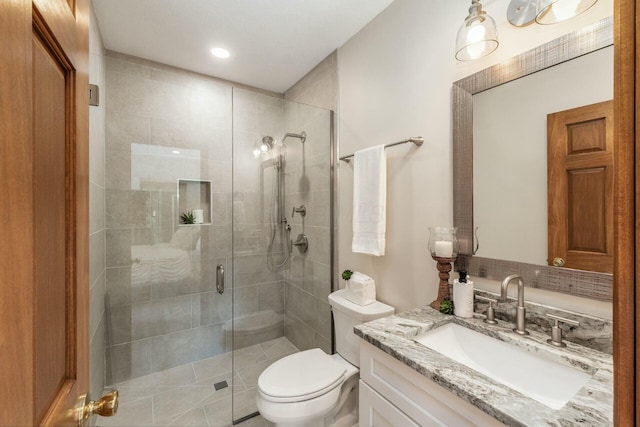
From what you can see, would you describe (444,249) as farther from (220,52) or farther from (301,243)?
(220,52)

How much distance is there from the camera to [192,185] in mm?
2207

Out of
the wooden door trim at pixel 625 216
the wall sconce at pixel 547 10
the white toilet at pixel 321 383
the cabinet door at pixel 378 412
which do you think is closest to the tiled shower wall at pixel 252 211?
the white toilet at pixel 321 383

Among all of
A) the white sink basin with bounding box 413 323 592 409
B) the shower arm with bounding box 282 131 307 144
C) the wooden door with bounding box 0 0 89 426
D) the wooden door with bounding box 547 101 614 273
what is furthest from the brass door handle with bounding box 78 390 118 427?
the shower arm with bounding box 282 131 307 144

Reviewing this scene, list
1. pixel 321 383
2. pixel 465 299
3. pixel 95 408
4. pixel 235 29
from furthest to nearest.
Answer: pixel 235 29
pixel 321 383
pixel 465 299
pixel 95 408

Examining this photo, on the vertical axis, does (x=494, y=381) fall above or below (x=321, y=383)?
above

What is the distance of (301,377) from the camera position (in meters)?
1.47

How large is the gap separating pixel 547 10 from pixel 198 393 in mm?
2830

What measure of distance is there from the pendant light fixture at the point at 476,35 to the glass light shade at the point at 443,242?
764 mm

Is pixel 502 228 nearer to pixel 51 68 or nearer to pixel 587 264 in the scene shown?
pixel 587 264

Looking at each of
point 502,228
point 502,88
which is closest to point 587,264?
point 502,228

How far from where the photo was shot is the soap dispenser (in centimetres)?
121

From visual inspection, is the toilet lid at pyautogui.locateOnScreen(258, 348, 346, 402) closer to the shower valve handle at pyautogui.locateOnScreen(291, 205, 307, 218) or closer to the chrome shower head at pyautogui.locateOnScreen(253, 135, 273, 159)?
the shower valve handle at pyautogui.locateOnScreen(291, 205, 307, 218)

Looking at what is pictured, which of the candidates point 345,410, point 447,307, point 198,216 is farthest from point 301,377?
point 198,216

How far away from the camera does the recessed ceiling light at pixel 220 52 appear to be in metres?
2.08
